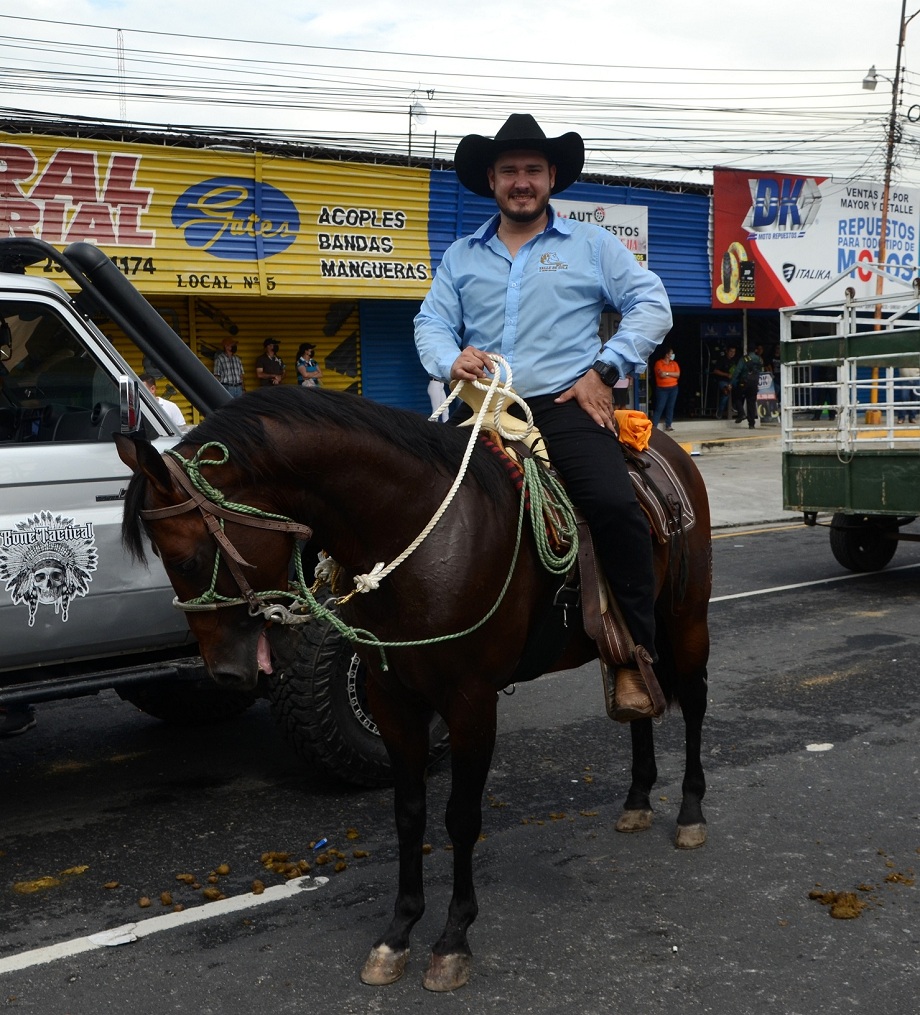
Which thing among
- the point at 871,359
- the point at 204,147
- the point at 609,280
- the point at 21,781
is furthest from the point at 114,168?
the point at 609,280

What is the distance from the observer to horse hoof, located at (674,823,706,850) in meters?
4.59

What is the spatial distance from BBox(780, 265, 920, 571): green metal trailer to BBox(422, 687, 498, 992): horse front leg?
6954mm

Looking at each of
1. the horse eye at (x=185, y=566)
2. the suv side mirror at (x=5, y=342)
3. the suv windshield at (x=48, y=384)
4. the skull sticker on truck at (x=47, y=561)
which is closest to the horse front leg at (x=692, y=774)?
the horse eye at (x=185, y=566)

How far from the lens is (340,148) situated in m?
19.1

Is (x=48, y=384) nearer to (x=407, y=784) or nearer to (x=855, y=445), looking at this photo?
(x=407, y=784)

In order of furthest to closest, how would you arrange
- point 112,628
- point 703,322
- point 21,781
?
point 703,322, point 21,781, point 112,628

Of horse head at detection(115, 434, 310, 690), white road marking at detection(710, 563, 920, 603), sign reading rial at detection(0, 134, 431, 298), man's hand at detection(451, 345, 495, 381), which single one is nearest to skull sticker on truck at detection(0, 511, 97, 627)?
horse head at detection(115, 434, 310, 690)

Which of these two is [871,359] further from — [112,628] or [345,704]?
[112,628]

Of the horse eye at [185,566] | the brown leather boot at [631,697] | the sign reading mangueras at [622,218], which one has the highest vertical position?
the sign reading mangueras at [622,218]

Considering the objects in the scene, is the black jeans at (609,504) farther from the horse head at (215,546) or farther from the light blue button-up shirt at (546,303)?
the horse head at (215,546)

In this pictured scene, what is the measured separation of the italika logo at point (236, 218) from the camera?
16.9 m

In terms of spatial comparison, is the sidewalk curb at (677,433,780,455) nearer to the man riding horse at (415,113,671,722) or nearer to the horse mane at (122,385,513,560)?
the man riding horse at (415,113,671,722)

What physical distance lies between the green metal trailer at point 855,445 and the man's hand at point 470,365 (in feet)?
21.5

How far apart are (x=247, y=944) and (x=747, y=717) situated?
3.51 meters
